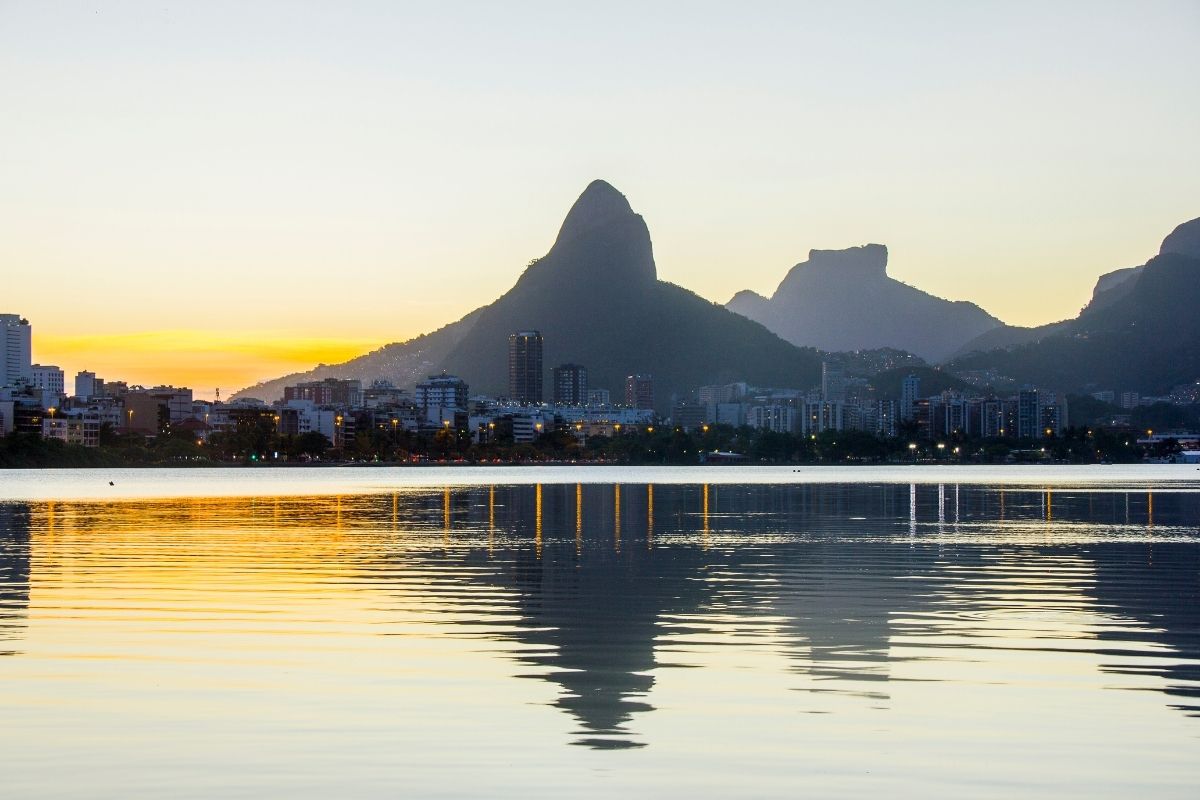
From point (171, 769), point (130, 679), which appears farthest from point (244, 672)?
point (171, 769)

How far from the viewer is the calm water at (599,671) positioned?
10805 millimetres

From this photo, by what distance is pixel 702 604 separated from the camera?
22.7m

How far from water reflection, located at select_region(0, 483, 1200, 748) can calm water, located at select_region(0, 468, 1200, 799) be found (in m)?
0.10

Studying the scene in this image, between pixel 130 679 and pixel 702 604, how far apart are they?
10.0 metres

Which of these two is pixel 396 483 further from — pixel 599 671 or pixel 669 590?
pixel 599 671

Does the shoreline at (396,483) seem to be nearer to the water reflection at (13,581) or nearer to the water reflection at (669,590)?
the water reflection at (13,581)

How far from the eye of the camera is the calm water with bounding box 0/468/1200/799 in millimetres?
10805

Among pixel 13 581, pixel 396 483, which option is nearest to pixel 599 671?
pixel 13 581

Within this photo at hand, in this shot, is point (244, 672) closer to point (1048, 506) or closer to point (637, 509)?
point (637, 509)

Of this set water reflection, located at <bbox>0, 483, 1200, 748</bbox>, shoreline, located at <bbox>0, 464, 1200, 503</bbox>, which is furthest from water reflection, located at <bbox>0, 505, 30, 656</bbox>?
shoreline, located at <bbox>0, 464, 1200, 503</bbox>

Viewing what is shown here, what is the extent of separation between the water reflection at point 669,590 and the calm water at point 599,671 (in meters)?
0.10

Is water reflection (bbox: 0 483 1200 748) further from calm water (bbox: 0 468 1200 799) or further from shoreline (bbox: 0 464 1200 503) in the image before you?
shoreline (bbox: 0 464 1200 503)

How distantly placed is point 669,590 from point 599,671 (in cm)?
939

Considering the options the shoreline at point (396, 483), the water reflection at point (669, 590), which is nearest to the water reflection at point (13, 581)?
the water reflection at point (669, 590)
